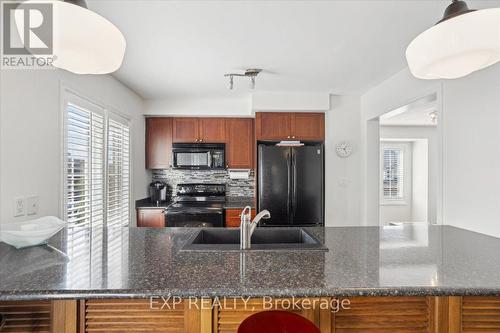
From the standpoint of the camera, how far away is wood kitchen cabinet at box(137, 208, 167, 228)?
359cm

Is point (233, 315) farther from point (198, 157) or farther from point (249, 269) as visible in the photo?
point (198, 157)

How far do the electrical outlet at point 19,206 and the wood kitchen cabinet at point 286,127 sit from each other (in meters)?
2.59

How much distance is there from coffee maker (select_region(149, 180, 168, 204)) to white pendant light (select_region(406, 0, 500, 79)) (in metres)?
3.58

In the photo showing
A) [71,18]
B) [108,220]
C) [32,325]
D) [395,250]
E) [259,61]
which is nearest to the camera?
[71,18]

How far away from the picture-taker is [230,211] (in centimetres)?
354

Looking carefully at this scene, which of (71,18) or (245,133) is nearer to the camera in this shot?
(71,18)

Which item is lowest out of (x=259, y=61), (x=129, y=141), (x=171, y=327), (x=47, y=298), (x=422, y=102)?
(x=171, y=327)

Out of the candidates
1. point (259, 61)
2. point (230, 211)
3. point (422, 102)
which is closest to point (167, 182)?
point (230, 211)

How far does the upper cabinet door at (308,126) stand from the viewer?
12.1 ft

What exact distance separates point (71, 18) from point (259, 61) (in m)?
1.87

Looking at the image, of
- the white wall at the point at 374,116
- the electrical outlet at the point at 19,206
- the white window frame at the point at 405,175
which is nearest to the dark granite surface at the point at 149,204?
the electrical outlet at the point at 19,206

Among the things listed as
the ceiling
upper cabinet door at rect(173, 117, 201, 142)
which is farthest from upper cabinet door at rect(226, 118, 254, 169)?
the ceiling

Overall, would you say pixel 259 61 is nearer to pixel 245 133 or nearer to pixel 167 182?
pixel 245 133

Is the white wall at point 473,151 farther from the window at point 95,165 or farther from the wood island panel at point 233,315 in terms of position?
the window at point 95,165
